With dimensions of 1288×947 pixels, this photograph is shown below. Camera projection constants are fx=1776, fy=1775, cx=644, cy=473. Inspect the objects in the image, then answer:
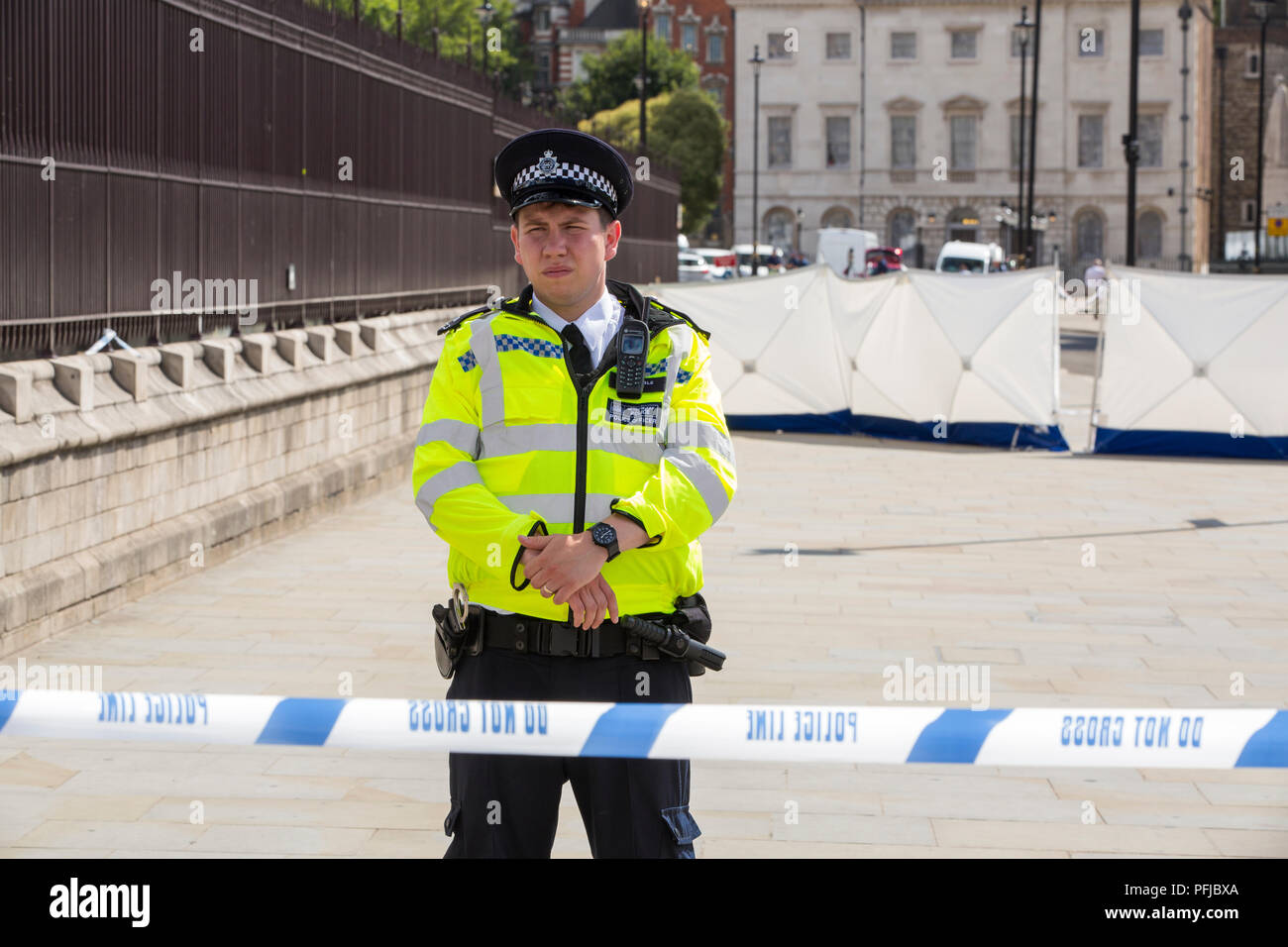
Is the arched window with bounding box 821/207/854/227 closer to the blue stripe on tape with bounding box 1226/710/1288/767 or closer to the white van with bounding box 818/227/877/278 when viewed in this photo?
the white van with bounding box 818/227/877/278

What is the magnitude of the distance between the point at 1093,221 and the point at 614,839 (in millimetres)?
85801

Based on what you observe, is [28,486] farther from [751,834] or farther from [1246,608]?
[1246,608]

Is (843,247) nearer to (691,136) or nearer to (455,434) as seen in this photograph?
(691,136)

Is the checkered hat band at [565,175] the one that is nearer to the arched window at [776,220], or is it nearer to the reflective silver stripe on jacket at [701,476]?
the reflective silver stripe on jacket at [701,476]

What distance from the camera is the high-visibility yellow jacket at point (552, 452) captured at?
→ 3426mm

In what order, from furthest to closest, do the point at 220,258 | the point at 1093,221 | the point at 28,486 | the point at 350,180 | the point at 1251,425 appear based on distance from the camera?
1. the point at 1093,221
2. the point at 1251,425
3. the point at 350,180
4. the point at 220,258
5. the point at 28,486

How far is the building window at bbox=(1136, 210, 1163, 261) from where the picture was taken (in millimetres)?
84500

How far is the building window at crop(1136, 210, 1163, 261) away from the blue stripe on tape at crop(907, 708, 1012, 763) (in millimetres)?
84396

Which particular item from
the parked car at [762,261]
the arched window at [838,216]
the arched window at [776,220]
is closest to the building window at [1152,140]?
the arched window at [838,216]

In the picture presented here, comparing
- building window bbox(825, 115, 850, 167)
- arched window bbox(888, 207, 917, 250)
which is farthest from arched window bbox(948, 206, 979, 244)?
building window bbox(825, 115, 850, 167)

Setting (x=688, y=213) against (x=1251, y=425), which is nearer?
(x=1251, y=425)

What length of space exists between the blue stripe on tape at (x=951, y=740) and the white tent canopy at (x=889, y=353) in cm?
1609
